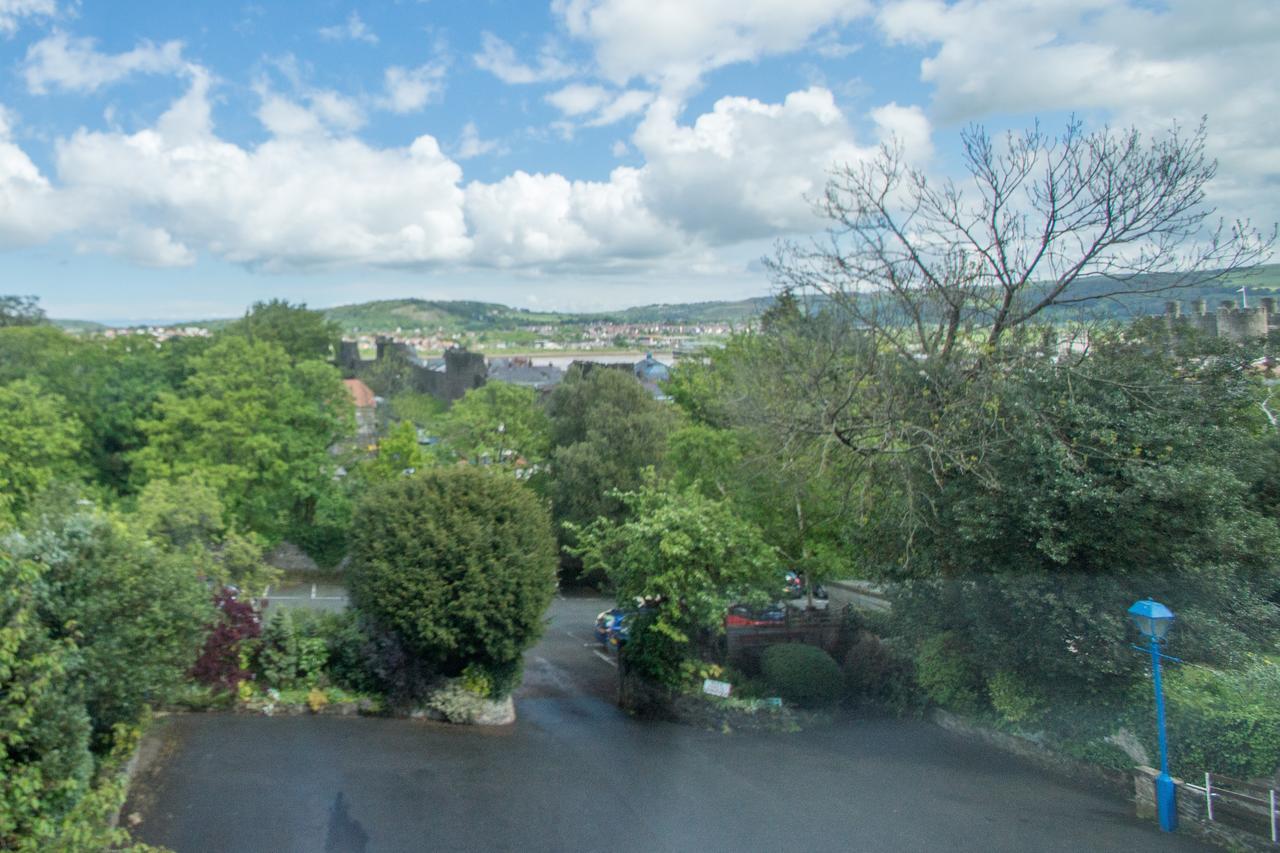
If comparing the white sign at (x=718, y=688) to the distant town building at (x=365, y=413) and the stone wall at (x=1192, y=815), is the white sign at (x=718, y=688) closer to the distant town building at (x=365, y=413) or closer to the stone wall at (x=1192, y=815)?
the stone wall at (x=1192, y=815)

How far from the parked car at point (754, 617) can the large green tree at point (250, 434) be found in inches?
567

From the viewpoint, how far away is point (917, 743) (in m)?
12.1

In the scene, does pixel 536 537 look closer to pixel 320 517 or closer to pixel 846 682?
pixel 846 682

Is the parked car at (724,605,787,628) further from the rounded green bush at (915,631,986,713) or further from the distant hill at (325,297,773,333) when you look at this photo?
the distant hill at (325,297,773,333)

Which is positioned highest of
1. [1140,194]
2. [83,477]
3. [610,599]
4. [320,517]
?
[1140,194]

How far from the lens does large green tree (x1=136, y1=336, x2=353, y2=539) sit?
25531mm

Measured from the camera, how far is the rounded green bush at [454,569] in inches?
493

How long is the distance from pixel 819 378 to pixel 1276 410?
7731 millimetres

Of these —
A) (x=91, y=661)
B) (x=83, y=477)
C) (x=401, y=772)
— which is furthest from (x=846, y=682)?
(x=83, y=477)

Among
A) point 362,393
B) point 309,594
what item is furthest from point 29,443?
point 362,393

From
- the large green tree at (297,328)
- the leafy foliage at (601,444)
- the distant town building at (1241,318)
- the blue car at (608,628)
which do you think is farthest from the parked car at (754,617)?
the large green tree at (297,328)

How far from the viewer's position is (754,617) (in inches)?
647

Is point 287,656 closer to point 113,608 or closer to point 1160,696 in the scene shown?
point 113,608

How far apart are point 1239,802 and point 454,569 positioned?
29.0 ft
